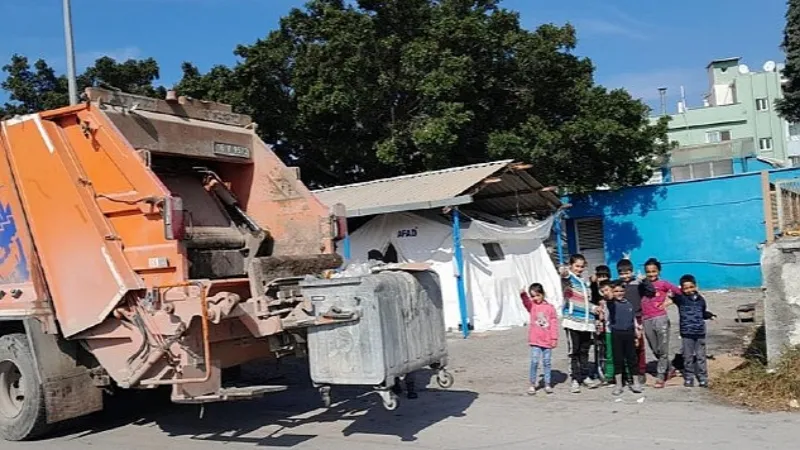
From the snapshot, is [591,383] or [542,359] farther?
[591,383]

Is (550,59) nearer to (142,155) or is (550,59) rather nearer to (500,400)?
(500,400)

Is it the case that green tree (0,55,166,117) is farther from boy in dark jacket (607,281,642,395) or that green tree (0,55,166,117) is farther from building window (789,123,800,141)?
building window (789,123,800,141)

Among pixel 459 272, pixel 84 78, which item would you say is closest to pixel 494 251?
pixel 459 272

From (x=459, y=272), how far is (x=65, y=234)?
854 centimetres

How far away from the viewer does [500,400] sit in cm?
835

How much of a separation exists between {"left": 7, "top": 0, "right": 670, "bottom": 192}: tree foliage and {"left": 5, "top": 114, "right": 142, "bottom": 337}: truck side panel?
11773 millimetres

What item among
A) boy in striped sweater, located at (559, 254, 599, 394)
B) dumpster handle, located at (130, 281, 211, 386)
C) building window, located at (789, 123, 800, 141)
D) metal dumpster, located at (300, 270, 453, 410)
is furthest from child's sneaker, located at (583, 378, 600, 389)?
building window, located at (789, 123, 800, 141)

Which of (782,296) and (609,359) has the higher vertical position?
(782,296)

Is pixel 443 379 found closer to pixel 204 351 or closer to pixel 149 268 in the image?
pixel 204 351

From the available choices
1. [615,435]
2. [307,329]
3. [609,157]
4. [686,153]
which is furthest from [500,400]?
[686,153]

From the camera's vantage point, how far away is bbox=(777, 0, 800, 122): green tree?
27.5m

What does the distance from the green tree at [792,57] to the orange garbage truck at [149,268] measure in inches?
990

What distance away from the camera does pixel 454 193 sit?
1399cm

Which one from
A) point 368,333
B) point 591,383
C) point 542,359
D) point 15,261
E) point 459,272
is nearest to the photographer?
point 368,333
